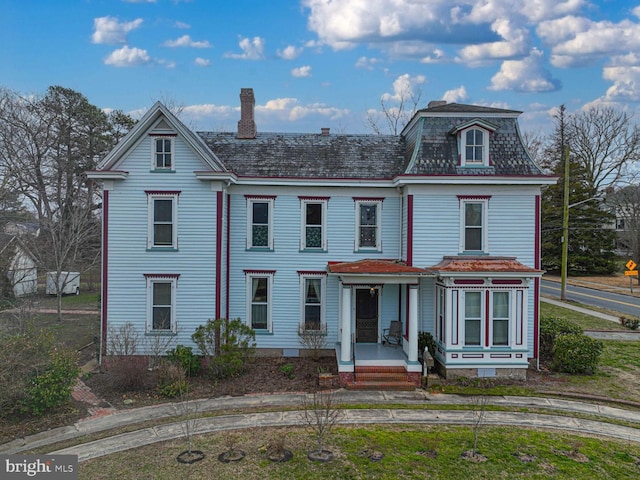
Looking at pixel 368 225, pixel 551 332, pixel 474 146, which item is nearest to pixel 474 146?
pixel 474 146

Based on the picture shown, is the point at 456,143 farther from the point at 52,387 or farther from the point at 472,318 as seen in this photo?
the point at 52,387

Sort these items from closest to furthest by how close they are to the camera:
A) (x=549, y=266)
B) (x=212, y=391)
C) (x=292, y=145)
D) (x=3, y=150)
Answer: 1. (x=212, y=391)
2. (x=292, y=145)
3. (x=3, y=150)
4. (x=549, y=266)

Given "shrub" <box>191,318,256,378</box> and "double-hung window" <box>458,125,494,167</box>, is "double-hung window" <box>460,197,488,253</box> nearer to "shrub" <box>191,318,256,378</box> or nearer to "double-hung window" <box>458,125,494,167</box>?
"double-hung window" <box>458,125,494,167</box>

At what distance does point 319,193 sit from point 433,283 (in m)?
5.58

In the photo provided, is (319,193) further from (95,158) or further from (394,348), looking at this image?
(95,158)

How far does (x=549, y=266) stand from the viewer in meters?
50.3

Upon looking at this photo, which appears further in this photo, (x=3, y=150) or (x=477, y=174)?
(x=3, y=150)

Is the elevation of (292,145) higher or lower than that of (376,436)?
higher

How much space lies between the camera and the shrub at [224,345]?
13.8 m

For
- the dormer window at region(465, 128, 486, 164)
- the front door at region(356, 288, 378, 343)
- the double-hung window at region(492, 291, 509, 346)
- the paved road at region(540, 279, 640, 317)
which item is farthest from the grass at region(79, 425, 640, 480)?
the paved road at region(540, 279, 640, 317)

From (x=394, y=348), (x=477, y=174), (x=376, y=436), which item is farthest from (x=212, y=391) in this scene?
(x=477, y=174)

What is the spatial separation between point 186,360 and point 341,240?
7.15 metres

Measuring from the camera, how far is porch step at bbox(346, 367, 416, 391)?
1321 centimetres

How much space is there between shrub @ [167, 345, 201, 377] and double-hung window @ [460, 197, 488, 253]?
1038 centimetres
